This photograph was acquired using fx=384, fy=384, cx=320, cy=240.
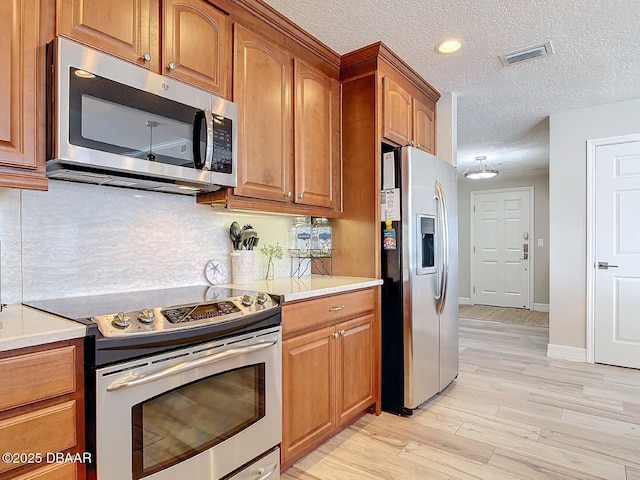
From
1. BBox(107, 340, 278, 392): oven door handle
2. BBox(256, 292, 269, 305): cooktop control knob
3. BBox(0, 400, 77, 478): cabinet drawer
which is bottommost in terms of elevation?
BBox(0, 400, 77, 478): cabinet drawer

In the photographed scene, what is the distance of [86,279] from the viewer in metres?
1.72

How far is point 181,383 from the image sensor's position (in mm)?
1376

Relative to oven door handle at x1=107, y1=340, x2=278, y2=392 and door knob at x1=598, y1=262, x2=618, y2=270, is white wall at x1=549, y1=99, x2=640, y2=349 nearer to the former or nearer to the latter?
door knob at x1=598, y1=262, x2=618, y2=270

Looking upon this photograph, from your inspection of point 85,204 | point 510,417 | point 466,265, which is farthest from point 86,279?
point 466,265

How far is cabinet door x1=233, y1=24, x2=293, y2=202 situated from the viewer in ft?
6.59

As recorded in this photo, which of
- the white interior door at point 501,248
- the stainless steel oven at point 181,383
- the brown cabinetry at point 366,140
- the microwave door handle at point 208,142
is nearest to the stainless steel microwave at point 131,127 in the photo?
the microwave door handle at point 208,142

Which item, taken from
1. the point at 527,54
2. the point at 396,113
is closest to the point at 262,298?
the point at 396,113

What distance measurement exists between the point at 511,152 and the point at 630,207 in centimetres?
196

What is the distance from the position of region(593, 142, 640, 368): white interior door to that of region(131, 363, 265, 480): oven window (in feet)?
11.5

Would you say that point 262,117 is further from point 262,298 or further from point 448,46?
point 448,46

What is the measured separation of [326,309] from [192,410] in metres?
0.86

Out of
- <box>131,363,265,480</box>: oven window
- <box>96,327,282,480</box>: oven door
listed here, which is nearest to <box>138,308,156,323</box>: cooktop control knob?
<box>96,327,282,480</box>: oven door

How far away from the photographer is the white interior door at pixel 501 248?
6496 mm

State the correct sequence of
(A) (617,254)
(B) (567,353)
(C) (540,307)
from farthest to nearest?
(C) (540,307)
(B) (567,353)
(A) (617,254)
